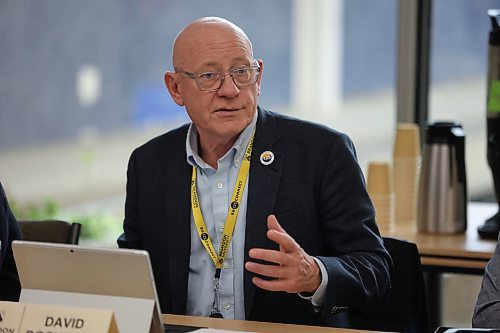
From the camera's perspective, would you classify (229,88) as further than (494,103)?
No

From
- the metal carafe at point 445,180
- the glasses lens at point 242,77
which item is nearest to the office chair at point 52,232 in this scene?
the glasses lens at point 242,77

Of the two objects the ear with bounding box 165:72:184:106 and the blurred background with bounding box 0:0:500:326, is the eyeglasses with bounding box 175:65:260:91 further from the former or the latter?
the blurred background with bounding box 0:0:500:326

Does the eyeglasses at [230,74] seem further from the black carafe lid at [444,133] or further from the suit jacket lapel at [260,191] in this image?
the black carafe lid at [444,133]

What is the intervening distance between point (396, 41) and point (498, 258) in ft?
8.58

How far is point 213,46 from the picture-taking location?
280 cm

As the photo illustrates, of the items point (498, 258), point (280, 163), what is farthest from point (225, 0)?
point (498, 258)

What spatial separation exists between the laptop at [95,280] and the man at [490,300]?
77 cm

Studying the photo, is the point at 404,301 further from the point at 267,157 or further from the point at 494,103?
the point at 494,103

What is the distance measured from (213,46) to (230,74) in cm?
9

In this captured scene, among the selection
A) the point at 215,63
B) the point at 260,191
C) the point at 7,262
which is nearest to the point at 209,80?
the point at 215,63

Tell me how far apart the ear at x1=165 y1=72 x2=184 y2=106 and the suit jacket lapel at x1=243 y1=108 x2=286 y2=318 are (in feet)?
0.80

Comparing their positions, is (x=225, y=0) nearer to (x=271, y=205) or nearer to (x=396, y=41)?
(x=396, y=41)

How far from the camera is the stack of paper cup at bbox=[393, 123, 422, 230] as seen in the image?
4004 mm

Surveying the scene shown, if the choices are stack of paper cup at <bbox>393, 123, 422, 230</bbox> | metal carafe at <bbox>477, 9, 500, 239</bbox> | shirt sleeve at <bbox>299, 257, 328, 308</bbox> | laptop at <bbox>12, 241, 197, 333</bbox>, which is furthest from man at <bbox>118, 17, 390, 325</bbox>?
stack of paper cup at <bbox>393, 123, 422, 230</bbox>
